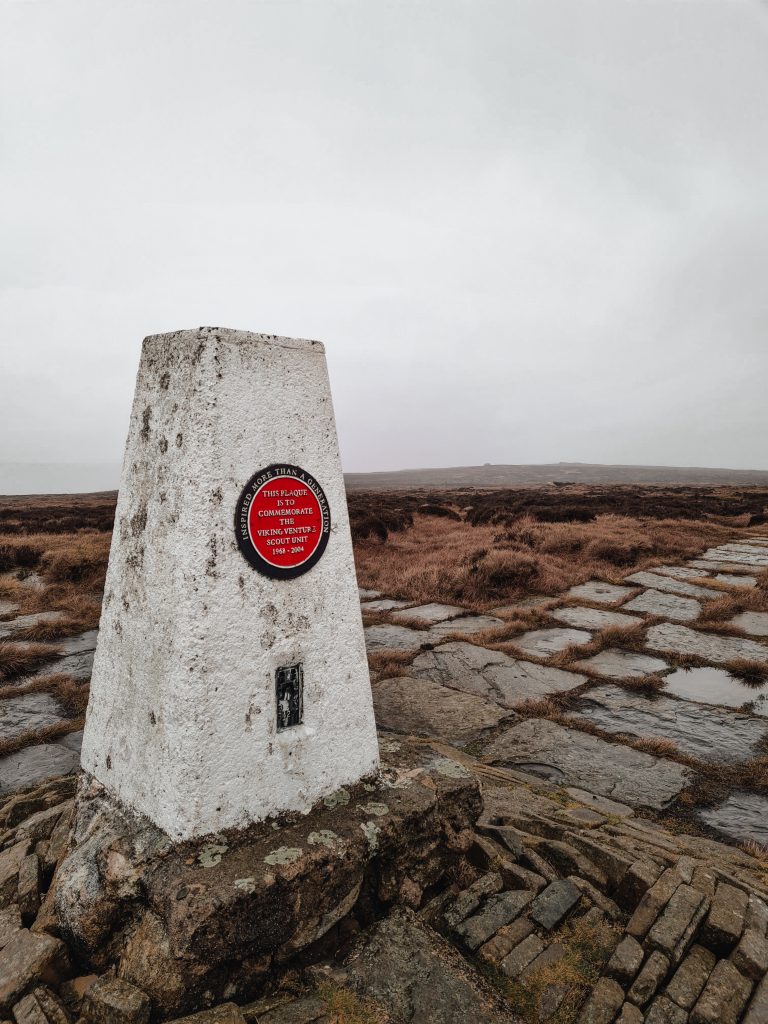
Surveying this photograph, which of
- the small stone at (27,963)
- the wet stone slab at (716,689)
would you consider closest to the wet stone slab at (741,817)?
the wet stone slab at (716,689)

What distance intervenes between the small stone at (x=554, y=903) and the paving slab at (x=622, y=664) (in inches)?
168

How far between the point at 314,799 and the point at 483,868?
39.0 inches

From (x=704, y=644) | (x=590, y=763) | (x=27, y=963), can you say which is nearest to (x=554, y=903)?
(x=27, y=963)

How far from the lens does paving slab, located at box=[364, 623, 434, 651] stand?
8.07m

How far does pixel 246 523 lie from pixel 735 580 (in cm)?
1187

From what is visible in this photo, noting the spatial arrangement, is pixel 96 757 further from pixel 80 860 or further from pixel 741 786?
pixel 741 786

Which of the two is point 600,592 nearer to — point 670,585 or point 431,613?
point 670,585

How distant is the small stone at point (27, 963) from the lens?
2215mm

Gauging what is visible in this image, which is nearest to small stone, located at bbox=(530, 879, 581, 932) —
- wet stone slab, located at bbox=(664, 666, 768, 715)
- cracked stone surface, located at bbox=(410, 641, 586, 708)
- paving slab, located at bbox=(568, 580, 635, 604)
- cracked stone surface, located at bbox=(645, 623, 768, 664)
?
cracked stone surface, located at bbox=(410, 641, 586, 708)

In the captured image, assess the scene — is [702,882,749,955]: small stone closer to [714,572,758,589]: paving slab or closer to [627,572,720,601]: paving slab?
[627,572,720,601]: paving slab

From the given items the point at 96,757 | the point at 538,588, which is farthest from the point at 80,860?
the point at 538,588

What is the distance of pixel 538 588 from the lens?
36.7ft

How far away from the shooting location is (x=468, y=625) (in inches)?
359

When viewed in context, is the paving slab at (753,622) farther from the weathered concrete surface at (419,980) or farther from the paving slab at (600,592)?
the weathered concrete surface at (419,980)
